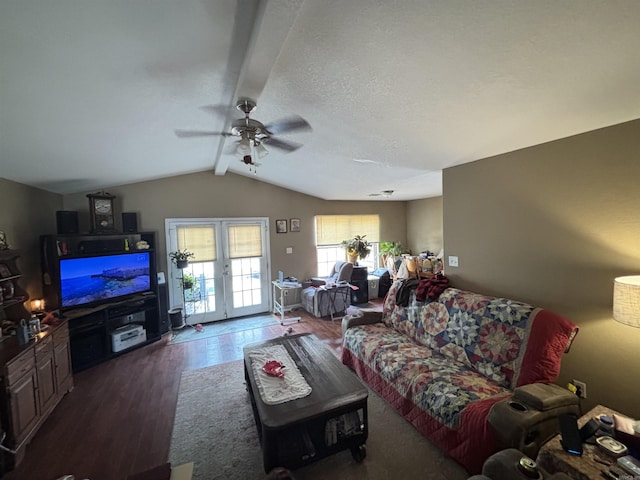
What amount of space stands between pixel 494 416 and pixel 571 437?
1.15 feet

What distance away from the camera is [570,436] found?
53.9 inches

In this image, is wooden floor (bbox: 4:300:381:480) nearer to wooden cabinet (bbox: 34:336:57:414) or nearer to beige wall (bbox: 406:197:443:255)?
wooden cabinet (bbox: 34:336:57:414)

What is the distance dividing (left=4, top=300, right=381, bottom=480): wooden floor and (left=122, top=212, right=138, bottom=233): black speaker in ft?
5.81

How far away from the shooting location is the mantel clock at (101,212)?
3732 mm

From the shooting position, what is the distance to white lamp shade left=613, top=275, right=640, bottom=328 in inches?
62.8

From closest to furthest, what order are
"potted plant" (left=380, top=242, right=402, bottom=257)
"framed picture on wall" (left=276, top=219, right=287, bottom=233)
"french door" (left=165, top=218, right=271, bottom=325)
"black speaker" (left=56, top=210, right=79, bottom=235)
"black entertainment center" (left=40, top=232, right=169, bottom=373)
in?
"black entertainment center" (left=40, top=232, right=169, bottom=373) < "black speaker" (left=56, top=210, right=79, bottom=235) < "french door" (left=165, top=218, right=271, bottom=325) < "framed picture on wall" (left=276, top=219, right=287, bottom=233) < "potted plant" (left=380, top=242, right=402, bottom=257)

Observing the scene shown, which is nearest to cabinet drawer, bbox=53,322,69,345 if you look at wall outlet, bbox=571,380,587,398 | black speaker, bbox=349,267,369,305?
black speaker, bbox=349,267,369,305

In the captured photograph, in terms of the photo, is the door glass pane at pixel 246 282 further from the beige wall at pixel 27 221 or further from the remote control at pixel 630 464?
the remote control at pixel 630 464

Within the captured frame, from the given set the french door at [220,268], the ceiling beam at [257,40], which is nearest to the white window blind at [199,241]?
the french door at [220,268]

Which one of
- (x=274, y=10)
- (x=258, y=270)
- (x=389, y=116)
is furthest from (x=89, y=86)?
(x=258, y=270)

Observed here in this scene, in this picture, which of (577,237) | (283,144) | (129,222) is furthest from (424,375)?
(129,222)

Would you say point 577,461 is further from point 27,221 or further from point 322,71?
point 27,221

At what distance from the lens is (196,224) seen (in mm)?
4785

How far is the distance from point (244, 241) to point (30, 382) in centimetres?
330
